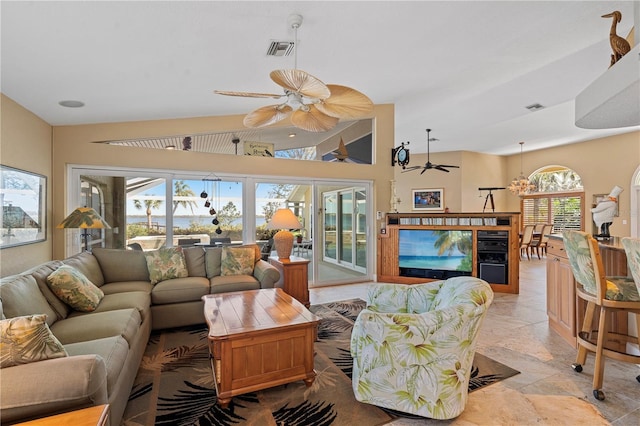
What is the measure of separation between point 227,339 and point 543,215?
11.7 m

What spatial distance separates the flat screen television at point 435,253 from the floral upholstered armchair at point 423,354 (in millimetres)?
→ 3799

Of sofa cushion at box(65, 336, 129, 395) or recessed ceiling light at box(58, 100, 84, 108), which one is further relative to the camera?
recessed ceiling light at box(58, 100, 84, 108)

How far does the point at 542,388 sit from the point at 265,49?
3.79 meters

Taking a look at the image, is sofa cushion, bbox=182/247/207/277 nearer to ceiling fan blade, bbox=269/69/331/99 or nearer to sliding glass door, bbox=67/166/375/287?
sliding glass door, bbox=67/166/375/287

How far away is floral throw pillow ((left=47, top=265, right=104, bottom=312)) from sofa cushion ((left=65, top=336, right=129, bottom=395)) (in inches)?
29.8

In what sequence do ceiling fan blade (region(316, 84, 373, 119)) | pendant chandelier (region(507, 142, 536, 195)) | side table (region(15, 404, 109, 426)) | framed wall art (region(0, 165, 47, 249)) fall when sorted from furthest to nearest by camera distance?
pendant chandelier (region(507, 142, 536, 195))
framed wall art (region(0, 165, 47, 249))
ceiling fan blade (region(316, 84, 373, 119))
side table (region(15, 404, 109, 426))

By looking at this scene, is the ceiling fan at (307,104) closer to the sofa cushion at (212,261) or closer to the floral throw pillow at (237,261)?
the floral throw pillow at (237,261)

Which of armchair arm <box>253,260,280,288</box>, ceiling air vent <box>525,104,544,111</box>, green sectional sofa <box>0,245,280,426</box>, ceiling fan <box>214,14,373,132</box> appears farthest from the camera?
ceiling air vent <box>525,104,544,111</box>

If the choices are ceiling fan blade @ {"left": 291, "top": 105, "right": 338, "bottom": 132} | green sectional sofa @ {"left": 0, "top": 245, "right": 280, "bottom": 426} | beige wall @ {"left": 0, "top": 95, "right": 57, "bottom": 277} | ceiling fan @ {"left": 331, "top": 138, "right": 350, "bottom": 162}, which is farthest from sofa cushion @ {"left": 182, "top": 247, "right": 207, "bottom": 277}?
ceiling fan @ {"left": 331, "top": 138, "right": 350, "bottom": 162}

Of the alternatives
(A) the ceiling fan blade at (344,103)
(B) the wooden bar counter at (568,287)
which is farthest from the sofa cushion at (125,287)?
(B) the wooden bar counter at (568,287)

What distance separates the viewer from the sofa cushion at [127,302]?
281 cm

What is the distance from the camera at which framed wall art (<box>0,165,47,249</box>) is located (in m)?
3.06

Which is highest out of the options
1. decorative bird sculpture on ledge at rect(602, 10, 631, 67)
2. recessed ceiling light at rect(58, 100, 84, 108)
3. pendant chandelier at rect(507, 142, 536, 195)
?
decorative bird sculpture on ledge at rect(602, 10, 631, 67)

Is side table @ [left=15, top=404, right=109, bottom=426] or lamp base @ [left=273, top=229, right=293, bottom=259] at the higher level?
lamp base @ [left=273, top=229, right=293, bottom=259]
